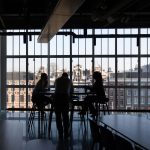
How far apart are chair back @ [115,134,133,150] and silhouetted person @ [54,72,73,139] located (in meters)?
4.08

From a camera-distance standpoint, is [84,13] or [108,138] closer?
[108,138]

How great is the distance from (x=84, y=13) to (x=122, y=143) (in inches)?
215

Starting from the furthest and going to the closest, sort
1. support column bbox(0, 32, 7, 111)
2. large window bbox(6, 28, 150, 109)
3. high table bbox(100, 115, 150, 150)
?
1. support column bbox(0, 32, 7, 111)
2. large window bbox(6, 28, 150, 109)
3. high table bbox(100, 115, 150, 150)

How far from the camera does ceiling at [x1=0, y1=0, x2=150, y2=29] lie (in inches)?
273

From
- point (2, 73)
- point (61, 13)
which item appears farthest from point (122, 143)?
point (2, 73)

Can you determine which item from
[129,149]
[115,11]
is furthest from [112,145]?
[115,11]

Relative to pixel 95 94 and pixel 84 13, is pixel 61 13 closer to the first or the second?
pixel 84 13

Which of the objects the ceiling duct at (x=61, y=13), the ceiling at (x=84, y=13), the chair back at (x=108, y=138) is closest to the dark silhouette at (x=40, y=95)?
the ceiling at (x=84, y=13)

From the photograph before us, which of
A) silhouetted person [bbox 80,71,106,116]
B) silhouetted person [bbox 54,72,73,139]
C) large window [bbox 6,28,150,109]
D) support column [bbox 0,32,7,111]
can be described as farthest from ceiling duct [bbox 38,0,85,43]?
support column [bbox 0,32,7,111]

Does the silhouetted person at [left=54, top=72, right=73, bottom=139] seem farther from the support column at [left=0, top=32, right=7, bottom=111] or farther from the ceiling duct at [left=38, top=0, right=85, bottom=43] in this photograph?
the support column at [left=0, top=32, right=7, bottom=111]

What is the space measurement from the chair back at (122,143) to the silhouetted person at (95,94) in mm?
5029

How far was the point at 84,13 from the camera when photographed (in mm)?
8086

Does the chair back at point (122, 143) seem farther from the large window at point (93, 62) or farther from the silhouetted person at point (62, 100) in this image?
the large window at point (93, 62)

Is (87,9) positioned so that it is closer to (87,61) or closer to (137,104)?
(87,61)
